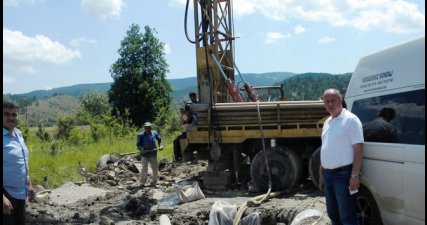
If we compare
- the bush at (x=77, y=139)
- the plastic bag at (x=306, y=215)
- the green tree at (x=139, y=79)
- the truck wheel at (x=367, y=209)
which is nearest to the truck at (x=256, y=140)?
the plastic bag at (x=306, y=215)

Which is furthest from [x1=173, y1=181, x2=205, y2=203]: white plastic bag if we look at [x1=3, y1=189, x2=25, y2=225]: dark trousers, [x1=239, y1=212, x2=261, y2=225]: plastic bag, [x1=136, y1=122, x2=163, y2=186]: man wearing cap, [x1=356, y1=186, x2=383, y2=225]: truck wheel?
[x1=3, y1=189, x2=25, y2=225]: dark trousers

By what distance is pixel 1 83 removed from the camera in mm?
4398

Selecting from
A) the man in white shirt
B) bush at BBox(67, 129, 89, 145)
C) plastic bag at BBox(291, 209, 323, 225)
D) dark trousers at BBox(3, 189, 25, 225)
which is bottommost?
bush at BBox(67, 129, 89, 145)

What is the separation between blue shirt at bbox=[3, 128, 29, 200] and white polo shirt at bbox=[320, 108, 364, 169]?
2.97 metres

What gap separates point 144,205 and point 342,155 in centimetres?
542

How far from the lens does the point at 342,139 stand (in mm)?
4730

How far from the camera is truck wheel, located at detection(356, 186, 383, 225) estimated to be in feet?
16.7

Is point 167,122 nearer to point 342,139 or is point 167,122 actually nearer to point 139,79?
point 139,79

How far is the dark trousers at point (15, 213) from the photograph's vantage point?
4633mm

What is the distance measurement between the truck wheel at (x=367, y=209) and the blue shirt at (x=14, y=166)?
11.4 ft

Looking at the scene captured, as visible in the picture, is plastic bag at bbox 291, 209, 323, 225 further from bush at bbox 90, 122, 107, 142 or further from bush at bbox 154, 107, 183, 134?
bush at bbox 154, 107, 183, 134

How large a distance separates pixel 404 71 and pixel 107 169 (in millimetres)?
11446

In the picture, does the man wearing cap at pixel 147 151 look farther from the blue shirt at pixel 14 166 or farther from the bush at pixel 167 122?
the bush at pixel 167 122

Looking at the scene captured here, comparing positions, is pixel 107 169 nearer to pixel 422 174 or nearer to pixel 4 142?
pixel 4 142
